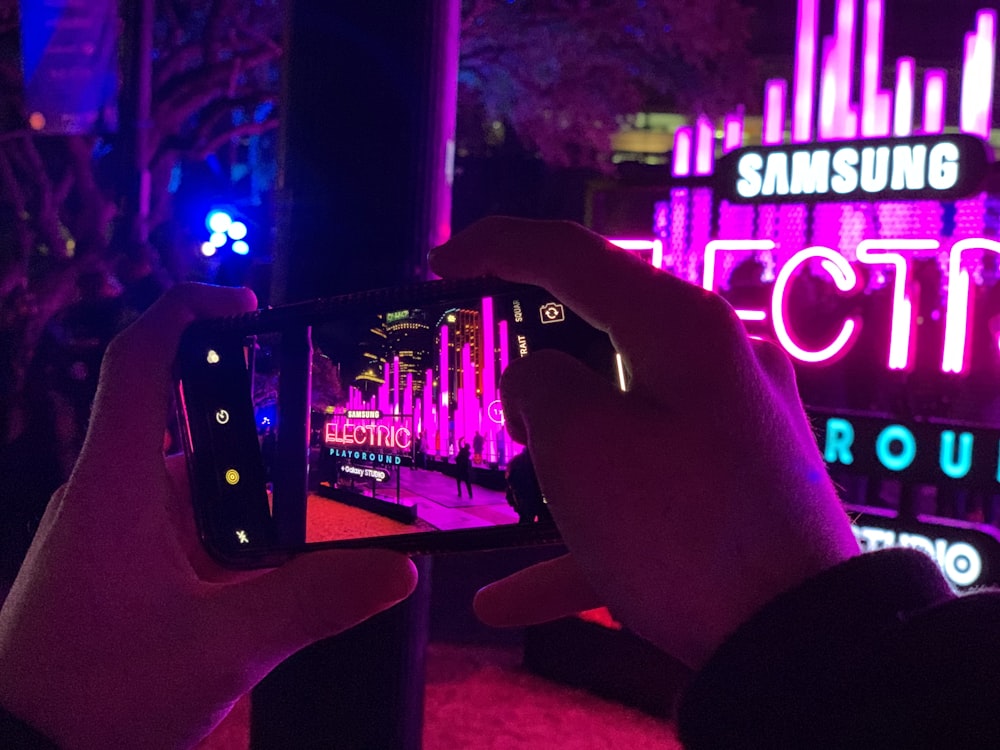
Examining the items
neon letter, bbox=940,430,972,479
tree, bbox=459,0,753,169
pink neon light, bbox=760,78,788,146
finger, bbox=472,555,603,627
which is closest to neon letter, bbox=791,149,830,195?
pink neon light, bbox=760,78,788,146

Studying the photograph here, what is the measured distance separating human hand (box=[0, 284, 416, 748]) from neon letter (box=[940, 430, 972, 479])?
405 cm

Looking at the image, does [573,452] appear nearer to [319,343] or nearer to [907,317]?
[319,343]

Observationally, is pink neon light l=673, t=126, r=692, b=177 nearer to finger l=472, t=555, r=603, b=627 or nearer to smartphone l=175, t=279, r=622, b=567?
smartphone l=175, t=279, r=622, b=567

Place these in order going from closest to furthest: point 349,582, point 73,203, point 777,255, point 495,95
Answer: point 349,582
point 777,255
point 73,203
point 495,95

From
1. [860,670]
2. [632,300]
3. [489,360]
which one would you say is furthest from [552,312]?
[860,670]

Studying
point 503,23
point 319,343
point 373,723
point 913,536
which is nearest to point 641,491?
point 319,343

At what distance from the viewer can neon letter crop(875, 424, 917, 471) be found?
14.7 feet

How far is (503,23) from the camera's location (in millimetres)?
7688

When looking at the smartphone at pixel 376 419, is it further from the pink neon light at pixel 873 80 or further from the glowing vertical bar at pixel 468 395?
the pink neon light at pixel 873 80

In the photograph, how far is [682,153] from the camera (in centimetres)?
570

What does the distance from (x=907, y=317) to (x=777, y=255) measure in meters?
0.84

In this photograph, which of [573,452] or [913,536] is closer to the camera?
[573,452]

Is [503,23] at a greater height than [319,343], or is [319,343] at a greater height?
[503,23]

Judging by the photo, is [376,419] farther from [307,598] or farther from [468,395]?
[307,598]
